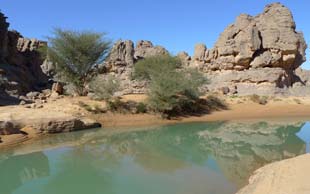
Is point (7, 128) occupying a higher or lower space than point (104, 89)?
lower

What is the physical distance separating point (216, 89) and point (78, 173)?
26.2 meters

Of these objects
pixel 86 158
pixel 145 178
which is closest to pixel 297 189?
pixel 145 178

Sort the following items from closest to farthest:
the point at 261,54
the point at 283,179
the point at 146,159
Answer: the point at 283,179 → the point at 146,159 → the point at 261,54

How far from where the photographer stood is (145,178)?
31.6ft

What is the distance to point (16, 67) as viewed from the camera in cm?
4047

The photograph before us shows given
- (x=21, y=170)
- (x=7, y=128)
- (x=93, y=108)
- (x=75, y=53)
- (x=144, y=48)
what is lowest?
(x=21, y=170)

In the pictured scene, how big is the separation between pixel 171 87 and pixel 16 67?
23.5 metres

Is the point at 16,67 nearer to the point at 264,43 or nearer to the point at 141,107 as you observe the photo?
the point at 141,107

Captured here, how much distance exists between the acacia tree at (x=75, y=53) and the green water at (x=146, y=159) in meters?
9.32

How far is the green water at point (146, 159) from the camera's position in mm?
8898

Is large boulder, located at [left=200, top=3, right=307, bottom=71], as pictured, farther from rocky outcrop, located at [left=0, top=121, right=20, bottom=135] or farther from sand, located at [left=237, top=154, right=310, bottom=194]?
sand, located at [left=237, top=154, right=310, bottom=194]

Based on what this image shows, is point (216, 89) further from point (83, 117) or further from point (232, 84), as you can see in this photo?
point (83, 117)

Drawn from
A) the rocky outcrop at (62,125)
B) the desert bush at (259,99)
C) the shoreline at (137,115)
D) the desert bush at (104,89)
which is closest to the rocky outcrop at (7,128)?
the shoreline at (137,115)

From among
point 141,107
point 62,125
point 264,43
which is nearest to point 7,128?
point 62,125
